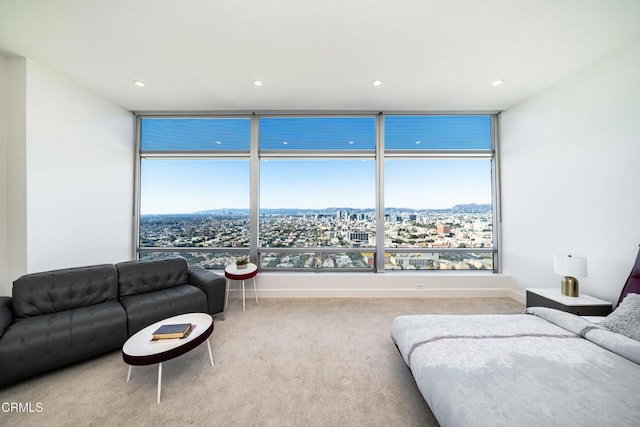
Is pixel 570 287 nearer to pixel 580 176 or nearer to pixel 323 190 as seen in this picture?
pixel 580 176

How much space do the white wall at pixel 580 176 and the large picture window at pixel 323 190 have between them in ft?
1.48

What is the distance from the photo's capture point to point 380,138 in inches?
150

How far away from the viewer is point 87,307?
89.7 inches

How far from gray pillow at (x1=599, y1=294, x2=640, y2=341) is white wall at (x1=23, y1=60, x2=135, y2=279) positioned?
19.4 ft

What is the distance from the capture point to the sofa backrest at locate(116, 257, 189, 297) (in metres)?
2.64

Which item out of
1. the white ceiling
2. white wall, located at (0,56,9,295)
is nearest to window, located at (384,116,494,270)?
the white ceiling

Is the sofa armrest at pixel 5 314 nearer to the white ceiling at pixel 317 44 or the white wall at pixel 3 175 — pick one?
the white wall at pixel 3 175

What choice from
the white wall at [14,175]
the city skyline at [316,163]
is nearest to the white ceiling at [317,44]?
the white wall at [14,175]

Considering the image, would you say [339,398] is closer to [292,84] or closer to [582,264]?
[582,264]

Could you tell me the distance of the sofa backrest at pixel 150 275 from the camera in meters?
2.64

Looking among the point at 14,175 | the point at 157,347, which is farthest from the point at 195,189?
the point at 157,347

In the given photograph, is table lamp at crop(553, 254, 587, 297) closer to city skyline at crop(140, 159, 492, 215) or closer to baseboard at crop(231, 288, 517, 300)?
baseboard at crop(231, 288, 517, 300)

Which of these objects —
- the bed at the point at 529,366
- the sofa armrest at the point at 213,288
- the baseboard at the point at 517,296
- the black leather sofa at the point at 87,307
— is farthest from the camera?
the baseboard at the point at 517,296

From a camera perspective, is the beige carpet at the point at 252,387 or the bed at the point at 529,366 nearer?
the bed at the point at 529,366
